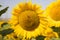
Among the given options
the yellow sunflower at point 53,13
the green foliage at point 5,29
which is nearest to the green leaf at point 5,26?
the green foliage at point 5,29

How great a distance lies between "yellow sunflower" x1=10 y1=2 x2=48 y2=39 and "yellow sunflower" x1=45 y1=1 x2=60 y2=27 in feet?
0.12

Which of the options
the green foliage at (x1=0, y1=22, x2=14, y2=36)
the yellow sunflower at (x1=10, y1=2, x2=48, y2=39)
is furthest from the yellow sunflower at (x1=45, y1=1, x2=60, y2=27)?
the green foliage at (x1=0, y1=22, x2=14, y2=36)

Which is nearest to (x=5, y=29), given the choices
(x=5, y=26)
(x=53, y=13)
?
(x=5, y=26)

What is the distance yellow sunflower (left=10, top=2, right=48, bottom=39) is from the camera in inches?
35.7

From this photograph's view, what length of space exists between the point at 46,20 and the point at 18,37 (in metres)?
0.20

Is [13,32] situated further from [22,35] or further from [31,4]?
[31,4]

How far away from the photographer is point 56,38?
0.90 m

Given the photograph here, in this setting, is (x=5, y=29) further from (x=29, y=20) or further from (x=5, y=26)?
(x=29, y=20)

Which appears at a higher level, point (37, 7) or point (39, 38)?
point (37, 7)

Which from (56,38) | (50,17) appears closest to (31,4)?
(50,17)

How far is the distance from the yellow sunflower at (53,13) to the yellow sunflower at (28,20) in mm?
35

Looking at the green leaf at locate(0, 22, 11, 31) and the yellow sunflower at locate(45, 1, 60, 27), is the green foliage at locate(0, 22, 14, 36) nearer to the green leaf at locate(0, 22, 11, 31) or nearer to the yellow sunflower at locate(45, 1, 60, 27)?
the green leaf at locate(0, 22, 11, 31)

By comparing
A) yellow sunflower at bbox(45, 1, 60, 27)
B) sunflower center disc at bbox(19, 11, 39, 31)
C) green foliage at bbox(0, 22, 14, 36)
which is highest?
yellow sunflower at bbox(45, 1, 60, 27)

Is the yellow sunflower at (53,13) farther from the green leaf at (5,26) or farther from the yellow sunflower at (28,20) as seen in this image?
the green leaf at (5,26)
